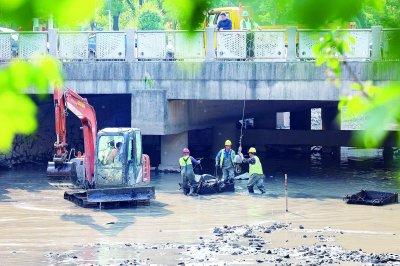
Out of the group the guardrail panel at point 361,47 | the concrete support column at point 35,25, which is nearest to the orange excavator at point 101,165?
the guardrail panel at point 361,47

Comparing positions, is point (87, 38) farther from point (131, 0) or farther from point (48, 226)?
point (131, 0)

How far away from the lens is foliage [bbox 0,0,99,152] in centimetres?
242

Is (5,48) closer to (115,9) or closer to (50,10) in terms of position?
(115,9)

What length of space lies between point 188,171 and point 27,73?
22703mm

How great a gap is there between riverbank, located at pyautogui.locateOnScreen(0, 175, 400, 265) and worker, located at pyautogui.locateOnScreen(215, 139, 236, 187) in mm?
942

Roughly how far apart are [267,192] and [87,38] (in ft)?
26.2

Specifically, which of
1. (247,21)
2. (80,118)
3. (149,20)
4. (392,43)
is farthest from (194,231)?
(149,20)

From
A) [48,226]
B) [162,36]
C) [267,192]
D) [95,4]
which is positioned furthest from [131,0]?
[95,4]

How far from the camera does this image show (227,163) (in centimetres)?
2619

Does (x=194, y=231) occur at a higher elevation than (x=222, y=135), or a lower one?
lower

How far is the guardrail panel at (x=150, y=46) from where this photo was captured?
29248 mm

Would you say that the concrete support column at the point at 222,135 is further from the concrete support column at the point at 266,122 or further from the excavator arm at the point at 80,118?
the excavator arm at the point at 80,118

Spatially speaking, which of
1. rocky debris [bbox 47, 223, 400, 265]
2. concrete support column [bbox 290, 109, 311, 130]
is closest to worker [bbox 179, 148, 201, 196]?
rocky debris [bbox 47, 223, 400, 265]

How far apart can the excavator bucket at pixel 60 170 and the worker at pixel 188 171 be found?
338cm
